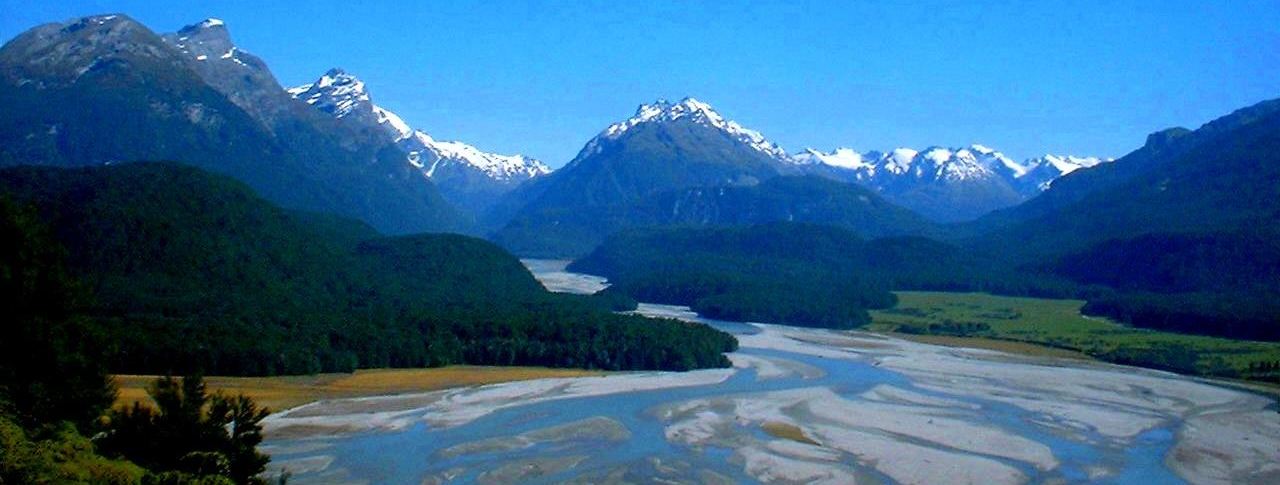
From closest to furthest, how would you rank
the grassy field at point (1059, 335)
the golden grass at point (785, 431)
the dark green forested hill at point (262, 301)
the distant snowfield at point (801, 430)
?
the distant snowfield at point (801, 430) → the golden grass at point (785, 431) → the dark green forested hill at point (262, 301) → the grassy field at point (1059, 335)

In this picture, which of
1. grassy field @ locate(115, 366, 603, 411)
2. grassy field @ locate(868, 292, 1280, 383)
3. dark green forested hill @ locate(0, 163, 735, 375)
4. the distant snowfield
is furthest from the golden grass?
grassy field @ locate(868, 292, 1280, 383)

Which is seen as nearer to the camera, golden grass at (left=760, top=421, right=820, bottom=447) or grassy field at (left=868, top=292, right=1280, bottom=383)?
golden grass at (left=760, top=421, right=820, bottom=447)

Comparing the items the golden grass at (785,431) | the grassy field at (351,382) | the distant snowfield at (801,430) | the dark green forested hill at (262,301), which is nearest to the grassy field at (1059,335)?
the distant snowfield at (801,430)

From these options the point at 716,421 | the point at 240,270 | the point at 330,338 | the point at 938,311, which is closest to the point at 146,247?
the point at 240,270

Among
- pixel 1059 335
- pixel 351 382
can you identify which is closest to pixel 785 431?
pixel 351 382

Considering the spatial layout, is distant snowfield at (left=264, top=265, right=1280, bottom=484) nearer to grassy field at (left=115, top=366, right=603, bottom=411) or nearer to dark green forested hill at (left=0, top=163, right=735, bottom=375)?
grassy field at (left=115, top=366, right=603, bottom=411)

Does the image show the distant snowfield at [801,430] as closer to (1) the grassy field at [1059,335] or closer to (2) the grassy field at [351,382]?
(2) the grassy field at [351,382]
